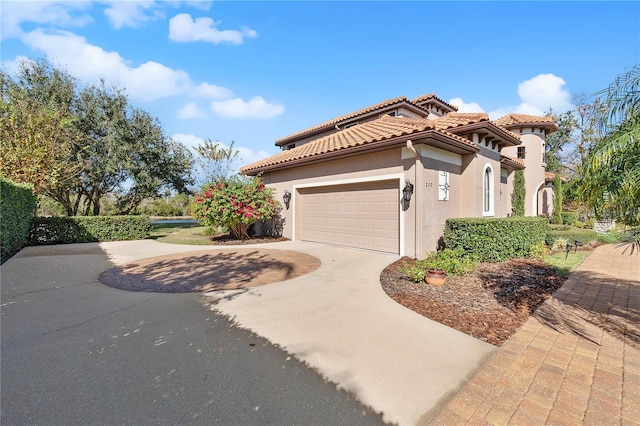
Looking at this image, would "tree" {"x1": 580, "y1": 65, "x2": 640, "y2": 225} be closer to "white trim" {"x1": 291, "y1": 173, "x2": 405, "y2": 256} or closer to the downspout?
the downspout

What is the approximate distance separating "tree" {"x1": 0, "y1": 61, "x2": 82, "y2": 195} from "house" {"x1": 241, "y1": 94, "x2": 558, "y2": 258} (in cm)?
949

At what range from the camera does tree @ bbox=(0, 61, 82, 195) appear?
11164mm

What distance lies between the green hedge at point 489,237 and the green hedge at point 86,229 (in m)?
13.8

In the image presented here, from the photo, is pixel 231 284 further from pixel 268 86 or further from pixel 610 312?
pixel 268 86

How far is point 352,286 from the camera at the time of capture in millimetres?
5328

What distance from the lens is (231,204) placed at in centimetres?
1116

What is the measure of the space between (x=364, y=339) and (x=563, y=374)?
1925mm

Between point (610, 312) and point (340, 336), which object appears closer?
point (340, 336)

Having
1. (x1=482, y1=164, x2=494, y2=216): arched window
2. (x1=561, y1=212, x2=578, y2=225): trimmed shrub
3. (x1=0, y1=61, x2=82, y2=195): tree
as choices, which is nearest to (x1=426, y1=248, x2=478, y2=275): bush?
(x1=482, y1=164, x2=494, y2=216): arched window

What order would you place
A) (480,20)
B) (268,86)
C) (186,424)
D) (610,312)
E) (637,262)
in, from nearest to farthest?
1. (186,424)
2. (610,312)
3. (637,262)
4. (480,20)
5. (268,86)

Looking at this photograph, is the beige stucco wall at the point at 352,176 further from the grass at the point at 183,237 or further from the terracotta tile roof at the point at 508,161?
the terracotta tile roof at the point at 508,161

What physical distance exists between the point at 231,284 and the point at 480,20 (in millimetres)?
10399

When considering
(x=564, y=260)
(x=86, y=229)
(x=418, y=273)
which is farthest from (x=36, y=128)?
(x=564, y=260)

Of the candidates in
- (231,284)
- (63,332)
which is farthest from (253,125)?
(63,332)
